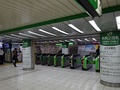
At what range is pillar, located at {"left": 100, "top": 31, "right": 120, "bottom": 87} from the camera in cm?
486

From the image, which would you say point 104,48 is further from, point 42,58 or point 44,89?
point 42,58

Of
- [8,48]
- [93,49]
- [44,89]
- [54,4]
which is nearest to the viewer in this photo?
[54,4]

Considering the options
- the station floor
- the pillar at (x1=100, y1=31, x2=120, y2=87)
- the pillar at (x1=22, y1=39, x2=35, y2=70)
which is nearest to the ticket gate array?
the station floor

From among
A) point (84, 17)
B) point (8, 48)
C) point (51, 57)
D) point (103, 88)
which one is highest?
point (84, 17)

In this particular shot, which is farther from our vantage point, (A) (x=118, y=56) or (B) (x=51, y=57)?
(B) (x=51, y=57)

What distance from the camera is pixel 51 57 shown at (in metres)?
11.8

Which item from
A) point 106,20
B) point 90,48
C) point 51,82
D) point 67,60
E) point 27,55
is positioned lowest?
point 51,82

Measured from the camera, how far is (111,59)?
491 centimetres

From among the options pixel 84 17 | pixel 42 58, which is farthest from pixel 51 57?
pixel 84 17

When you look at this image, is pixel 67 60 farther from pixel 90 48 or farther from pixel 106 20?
pixel 106 20

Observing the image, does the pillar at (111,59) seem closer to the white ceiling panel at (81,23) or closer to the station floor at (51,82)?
the station floor at (51,82)

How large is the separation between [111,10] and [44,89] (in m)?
3.95

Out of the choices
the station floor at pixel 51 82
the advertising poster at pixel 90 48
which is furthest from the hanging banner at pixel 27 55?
the advertising poster at pixel 90 48

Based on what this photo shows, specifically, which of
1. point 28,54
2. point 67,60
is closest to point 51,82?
point 28,54
